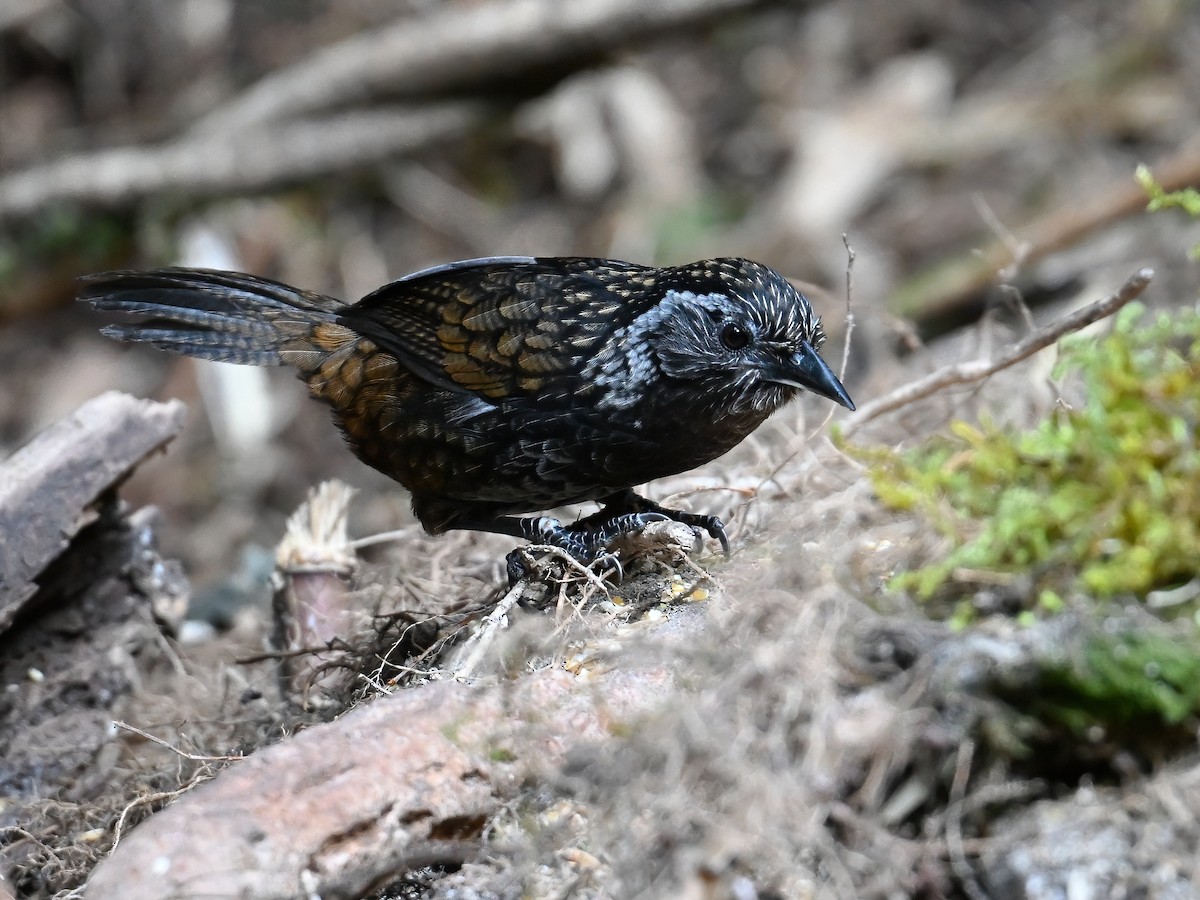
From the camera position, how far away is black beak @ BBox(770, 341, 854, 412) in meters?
3.21

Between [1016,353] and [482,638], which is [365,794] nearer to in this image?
[482,638]

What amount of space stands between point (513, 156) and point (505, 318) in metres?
6.56

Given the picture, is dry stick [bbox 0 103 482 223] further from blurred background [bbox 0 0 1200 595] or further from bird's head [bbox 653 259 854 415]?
bird's head [bbox 653 259 854 415]

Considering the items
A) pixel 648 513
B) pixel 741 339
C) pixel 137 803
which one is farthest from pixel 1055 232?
pixel 137 803

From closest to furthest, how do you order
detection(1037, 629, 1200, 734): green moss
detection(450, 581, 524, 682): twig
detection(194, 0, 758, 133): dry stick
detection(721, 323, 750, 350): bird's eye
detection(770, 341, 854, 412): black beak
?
1. detection(1037, 629, 1200, 734): green moss
2. detection(450, 581, 524, 682): twig
3. detection(770, 341, 854, 412): black beak
4. detection(721, 323, 750, 350): bird's eye
5. detection(194, 0, 758, 133): dry stick

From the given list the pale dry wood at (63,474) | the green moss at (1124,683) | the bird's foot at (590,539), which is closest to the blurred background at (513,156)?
the pale dry wood at (63,474)

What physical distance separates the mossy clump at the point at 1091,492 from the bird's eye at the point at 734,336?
0.99 m

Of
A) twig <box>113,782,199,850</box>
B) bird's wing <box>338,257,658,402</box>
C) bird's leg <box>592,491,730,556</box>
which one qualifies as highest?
bird's wing <box>338,257,658,402</box>

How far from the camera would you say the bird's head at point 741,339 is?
10.8 ft

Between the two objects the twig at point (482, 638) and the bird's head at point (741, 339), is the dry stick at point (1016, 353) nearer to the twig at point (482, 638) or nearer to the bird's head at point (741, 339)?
the bird's head at point (741, 339)

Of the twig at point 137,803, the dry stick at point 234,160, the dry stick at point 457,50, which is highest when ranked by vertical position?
the dry stick at point 457,50

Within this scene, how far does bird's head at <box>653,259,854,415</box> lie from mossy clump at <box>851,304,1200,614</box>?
0.92 meters

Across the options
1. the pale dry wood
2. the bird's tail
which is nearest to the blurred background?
the bird's tail

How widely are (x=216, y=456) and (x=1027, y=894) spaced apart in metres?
7.28
